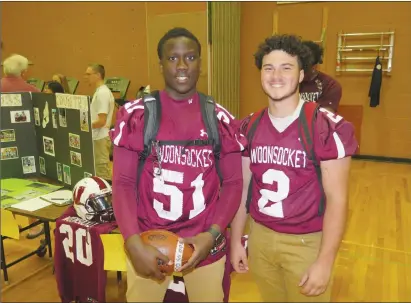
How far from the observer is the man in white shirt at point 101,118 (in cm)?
379

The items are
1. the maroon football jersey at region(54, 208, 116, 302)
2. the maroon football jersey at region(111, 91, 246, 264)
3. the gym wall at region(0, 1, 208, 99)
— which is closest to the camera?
the maroon football jersey at region(111, 91, 246, 264)

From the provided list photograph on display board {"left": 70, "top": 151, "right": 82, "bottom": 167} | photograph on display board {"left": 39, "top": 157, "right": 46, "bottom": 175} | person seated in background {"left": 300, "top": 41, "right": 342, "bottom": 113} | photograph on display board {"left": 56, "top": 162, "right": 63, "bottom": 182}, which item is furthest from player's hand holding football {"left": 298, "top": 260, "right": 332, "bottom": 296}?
photograph on display board {"left": 39, "top": 157, "right": 46, "bottom": 175}

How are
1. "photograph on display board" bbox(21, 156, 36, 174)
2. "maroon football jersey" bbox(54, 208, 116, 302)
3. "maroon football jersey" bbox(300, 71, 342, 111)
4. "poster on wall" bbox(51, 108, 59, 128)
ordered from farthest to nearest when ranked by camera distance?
"maroon football jersey" bbox(300, 71, 342, 111) < "photograph on display board" bbox(21, 156, 36, 174) < "poster on wall" bbox(51, 108, 59, 128) < "maroon football jersey" bbox(54, 208, 116, 302)

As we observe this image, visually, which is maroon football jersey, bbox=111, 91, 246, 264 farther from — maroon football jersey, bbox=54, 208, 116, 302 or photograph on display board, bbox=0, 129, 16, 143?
photograph on display board, bbox=0, 129, 16, 143

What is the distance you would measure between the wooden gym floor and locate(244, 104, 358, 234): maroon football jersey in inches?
13.1

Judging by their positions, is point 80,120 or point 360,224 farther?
point 360,224

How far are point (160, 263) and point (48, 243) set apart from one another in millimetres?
2187

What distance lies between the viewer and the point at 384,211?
4.26 meters

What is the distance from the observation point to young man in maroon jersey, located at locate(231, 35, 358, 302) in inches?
55.9

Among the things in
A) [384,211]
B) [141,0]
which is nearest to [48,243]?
[384,211]

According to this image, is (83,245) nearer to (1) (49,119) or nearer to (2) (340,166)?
(1) (49,119)

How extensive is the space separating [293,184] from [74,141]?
191 centimetres

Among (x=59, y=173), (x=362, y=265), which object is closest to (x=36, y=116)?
Result: (x=59, y=173)

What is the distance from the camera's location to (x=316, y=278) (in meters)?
1.42
